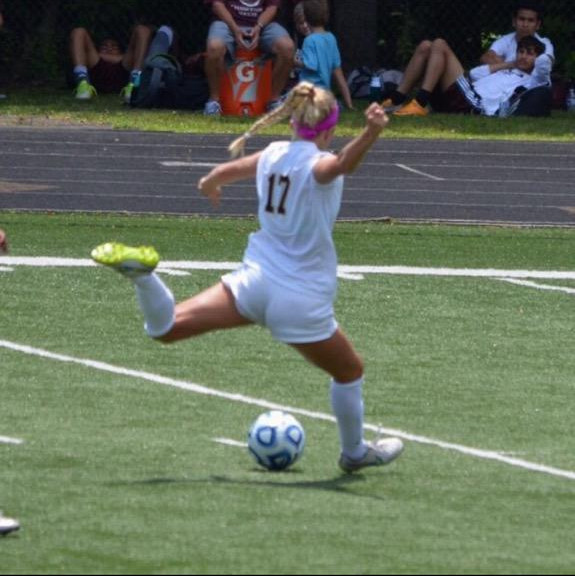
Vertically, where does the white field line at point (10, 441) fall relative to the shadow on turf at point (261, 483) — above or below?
below

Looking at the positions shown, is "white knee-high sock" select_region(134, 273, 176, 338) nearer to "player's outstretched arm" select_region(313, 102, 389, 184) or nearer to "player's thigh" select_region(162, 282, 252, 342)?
"player's thigh" select_region(162, 282, 252, 342)

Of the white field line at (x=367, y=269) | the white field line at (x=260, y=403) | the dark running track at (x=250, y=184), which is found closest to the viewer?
the white field line at (x=260, y=403)

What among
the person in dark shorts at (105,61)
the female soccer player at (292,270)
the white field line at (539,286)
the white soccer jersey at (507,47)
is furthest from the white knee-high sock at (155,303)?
the person in dark shorts at (105,61)

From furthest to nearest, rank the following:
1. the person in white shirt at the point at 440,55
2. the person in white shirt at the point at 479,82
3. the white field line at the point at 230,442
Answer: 1. the person in white shirt at the point at 440,55
2. the person in white shirt at the point at 479,82
3. the white field line at the point at 230,442

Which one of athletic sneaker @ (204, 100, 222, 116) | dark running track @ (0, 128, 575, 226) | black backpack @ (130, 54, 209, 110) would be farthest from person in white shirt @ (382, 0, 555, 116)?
black backpack @ (130, 54, 209, 110)

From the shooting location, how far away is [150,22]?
27031 millimetres

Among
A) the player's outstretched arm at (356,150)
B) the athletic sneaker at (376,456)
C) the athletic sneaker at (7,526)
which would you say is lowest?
the athletic sneaker at (376,456)

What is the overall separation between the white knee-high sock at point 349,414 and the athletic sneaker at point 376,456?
1.1 inches

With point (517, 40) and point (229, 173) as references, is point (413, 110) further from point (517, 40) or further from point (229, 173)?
point (229, 173)

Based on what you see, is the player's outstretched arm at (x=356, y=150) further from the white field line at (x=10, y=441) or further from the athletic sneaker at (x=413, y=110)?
the athletic sneaker at (x=413, y=110)

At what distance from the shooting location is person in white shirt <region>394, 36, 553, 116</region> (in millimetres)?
23422

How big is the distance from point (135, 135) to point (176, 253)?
287 inches

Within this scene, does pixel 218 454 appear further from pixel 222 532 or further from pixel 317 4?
pixel 317 4

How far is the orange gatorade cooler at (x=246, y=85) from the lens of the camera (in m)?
23.0
